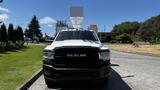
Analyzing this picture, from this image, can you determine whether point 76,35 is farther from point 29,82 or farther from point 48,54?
point 48,54

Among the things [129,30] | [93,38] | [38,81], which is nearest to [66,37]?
[93,38]

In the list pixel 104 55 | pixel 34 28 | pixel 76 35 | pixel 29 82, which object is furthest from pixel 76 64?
pixel 34 28

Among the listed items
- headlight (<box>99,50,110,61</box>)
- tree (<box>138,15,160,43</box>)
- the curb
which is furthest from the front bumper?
tree (<box>138,15,160,43</box>)

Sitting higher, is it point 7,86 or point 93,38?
point 93,38

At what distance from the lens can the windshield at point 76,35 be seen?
13757 millimetres

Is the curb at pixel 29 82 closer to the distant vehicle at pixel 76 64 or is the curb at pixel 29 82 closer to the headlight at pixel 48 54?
the distant vehicle at pixel 76 64

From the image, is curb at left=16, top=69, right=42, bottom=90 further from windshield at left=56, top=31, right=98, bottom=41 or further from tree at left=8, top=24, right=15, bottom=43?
tree at left=8, top=24, right=15, bottom=43

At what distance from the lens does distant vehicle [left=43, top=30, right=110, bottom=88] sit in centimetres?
1087

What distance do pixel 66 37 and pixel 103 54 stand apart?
305cm

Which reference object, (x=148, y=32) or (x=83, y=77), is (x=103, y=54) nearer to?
(x=83, y=77)

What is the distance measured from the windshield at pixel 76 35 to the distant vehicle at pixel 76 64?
95.1 inches

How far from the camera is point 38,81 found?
550 inches

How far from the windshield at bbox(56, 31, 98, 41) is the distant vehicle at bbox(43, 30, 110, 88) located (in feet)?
7.93

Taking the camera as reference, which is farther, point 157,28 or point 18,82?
point 157,28
